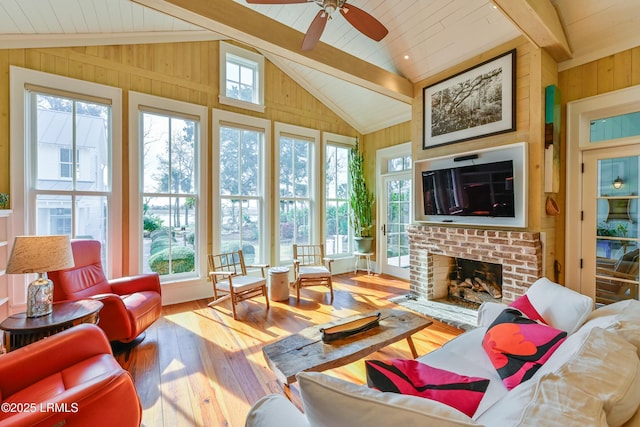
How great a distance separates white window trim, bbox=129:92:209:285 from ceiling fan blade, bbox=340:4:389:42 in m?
2.60

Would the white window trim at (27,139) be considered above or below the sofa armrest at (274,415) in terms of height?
above

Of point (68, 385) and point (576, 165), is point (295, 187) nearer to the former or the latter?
point (576, 165)

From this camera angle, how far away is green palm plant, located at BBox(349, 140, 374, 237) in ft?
17.4

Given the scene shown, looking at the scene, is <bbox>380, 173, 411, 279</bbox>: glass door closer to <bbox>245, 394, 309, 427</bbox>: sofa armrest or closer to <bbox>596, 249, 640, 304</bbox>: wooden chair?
<bbox>596, 249, 640, 304</bbox>: wooden chair

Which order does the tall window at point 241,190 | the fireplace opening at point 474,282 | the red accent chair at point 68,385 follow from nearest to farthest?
1. the red accent chair at point 68,385
2. the fireplace opening at point 474,282
3. the tall window at point 241,190

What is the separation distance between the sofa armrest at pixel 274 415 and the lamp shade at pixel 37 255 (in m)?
1.94

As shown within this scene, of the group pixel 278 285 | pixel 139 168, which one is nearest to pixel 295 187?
pixel 278 285

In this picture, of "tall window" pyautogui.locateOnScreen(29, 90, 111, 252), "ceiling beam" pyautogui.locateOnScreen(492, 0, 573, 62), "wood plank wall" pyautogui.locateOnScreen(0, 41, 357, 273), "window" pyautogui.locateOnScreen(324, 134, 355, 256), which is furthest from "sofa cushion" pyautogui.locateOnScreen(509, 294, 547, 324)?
"tall window" pyautogui.locateOnScreen(29, 90, 111, 252)

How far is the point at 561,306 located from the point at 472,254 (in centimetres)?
174

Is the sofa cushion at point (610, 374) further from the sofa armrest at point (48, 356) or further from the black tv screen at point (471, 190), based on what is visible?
the black tv screen at point (471, 190)

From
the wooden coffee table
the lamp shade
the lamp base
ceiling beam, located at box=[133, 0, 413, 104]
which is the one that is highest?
Answer: ceiling beam, located at box=[133, 0, 413, 104]

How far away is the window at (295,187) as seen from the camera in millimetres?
4711

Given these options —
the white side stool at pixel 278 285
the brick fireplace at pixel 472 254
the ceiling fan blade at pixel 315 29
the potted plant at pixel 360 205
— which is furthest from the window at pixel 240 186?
the brick fireplace at pixel 472 254

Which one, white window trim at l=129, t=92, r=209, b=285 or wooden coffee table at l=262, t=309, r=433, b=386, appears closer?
wooden coffee table at l=262, t=309, r=433, b=386
